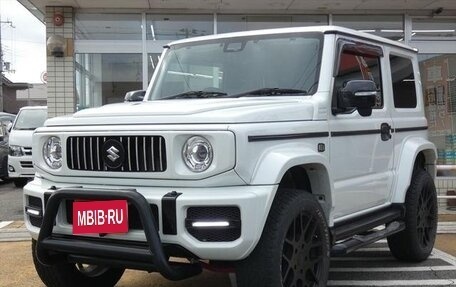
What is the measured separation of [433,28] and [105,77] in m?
5.80

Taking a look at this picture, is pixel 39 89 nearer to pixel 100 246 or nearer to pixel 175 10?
pixel 175 10

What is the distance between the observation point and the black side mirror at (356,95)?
409cm

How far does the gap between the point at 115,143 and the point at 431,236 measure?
3.59 metres

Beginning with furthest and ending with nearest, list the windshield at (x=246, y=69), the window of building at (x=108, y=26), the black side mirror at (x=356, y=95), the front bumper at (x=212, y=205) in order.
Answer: the window of building at (x=108, y=26)
the windshield at (x=246, y=69)
the black side mirror at (x=356, y=95)
the front bumper at (x=212, y=205)

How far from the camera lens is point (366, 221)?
458cm

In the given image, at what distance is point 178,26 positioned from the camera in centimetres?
1009

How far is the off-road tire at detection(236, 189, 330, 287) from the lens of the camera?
10.8 ft

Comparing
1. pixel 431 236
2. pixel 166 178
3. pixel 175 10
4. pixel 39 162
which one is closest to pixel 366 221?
pixel 431 236

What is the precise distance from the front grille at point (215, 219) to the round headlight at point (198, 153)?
9.6 inches

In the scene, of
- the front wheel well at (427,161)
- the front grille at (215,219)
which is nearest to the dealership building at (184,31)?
the front wheel well at (427,161)

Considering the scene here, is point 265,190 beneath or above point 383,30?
beneath

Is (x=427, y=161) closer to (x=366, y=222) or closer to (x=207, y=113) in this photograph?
(x=366, y=222)

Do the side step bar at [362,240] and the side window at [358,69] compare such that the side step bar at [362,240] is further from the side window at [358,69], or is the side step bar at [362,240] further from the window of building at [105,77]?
the window of building at [105,77]

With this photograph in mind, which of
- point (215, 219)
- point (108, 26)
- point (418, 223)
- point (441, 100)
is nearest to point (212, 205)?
point (215, 219)
